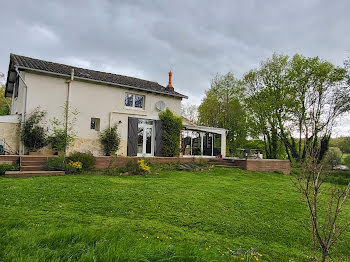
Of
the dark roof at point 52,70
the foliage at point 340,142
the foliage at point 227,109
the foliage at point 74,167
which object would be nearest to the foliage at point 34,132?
the dark roof at point 52,70

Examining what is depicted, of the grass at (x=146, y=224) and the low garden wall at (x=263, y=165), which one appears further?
the low garden wall at (x=263, y=165)

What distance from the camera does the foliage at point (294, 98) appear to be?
21.6 m

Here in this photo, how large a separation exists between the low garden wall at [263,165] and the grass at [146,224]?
25.0ft

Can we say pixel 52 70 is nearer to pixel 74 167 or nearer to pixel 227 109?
pixel 74 167

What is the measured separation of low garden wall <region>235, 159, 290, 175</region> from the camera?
15007mm

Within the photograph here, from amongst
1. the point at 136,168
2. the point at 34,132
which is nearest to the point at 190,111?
the point at 136,168

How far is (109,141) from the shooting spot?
1395cm

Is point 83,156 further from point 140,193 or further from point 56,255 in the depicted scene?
point 56,255

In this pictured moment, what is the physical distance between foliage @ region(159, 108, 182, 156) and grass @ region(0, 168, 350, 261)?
8179mm

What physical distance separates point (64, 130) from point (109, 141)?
8.51 feet

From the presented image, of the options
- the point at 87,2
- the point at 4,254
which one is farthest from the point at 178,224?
the point at 87,2

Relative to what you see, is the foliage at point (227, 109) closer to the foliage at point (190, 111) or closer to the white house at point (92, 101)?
the foliage at point (190, 111)

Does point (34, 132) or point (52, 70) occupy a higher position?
point (52, 70)

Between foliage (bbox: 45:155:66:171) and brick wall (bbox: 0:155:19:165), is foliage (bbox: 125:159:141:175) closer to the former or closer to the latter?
foliage (bbox: 45:155:66:171)
